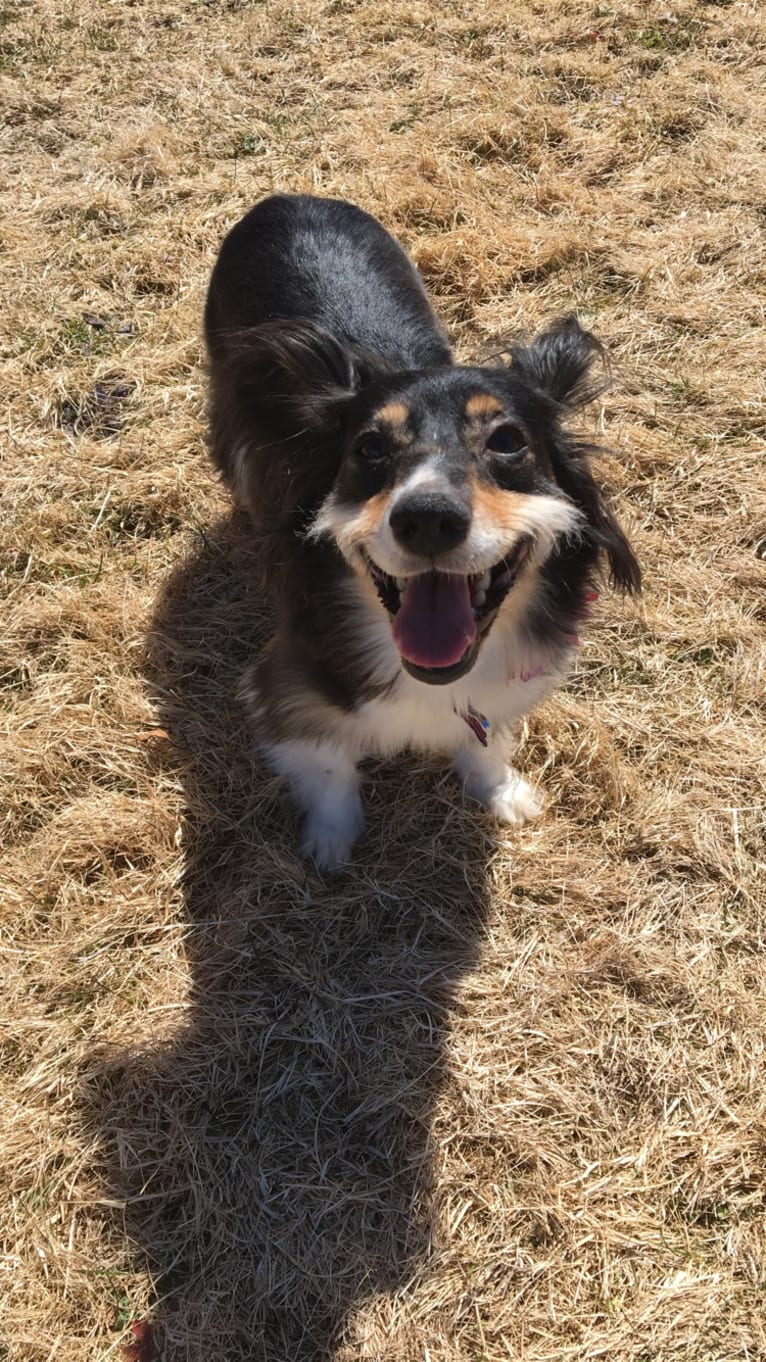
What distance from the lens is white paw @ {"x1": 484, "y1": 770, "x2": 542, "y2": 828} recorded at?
3.20 m

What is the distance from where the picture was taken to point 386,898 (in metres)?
3.05

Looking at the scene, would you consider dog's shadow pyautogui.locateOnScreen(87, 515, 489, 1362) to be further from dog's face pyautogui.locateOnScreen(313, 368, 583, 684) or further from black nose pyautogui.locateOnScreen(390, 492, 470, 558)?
black nose pyautogui.locateOnScreen(390, 492, 470, 558)

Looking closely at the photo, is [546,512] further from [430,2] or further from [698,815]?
[430,2]

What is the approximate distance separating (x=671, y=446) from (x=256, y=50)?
4209 millimetres

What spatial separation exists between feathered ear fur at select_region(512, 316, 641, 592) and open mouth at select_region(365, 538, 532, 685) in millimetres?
403

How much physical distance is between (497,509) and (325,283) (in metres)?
1.43

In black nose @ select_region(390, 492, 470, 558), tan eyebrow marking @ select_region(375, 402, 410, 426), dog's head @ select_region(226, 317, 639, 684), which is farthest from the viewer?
tan eyebrow marking @ select_region(375, 402, 410, 426)

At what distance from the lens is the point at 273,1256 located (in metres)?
2.41

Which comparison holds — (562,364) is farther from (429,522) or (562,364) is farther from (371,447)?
(429,522)

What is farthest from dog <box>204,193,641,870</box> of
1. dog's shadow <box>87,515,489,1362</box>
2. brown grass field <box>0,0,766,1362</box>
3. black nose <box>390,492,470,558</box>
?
brown grass field <box>0,0,766,1362</box>

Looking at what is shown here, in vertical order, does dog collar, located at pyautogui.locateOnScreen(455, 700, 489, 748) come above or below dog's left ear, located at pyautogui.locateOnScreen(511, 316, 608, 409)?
below

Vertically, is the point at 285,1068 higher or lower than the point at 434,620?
lower

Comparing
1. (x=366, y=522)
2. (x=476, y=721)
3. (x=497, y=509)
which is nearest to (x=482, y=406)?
(x=497, y=509)

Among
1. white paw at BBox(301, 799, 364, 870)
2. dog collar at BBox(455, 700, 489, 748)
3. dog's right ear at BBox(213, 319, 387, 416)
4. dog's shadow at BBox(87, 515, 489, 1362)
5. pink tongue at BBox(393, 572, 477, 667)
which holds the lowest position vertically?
dog's shadow at BBox(87, 515, 489, 1362)
